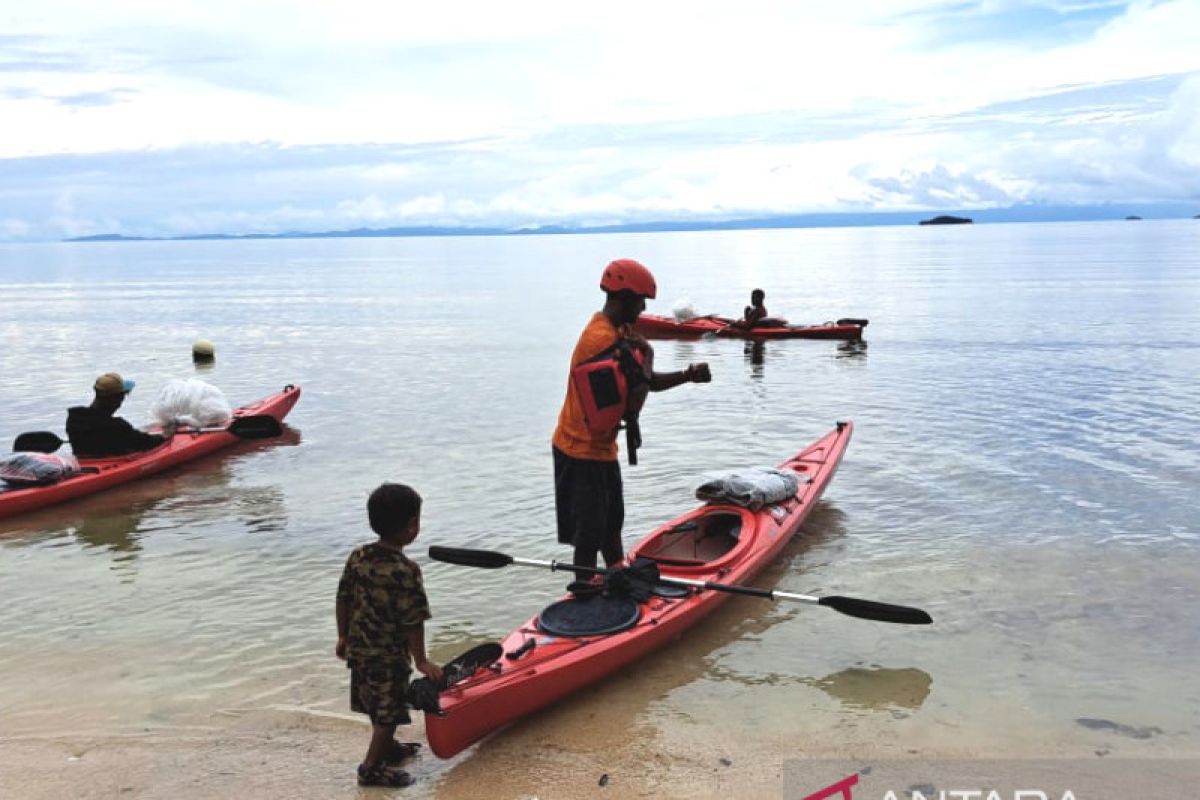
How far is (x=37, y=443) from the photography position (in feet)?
41.8

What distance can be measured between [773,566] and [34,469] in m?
8.27

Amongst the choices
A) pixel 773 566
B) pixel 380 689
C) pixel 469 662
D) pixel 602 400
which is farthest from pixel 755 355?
pixel 380 689

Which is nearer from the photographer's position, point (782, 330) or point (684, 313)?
point (782, 330)

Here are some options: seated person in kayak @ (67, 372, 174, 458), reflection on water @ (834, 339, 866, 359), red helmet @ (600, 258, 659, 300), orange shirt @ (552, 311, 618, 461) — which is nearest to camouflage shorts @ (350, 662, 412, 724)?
orange shirt @ (552, 311, 618, 461)

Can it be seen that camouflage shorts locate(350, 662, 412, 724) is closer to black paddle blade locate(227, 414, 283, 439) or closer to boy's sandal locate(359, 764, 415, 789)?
boy's sandal locate(359, 764, 415, 789)

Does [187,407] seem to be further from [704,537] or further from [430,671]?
[430,671]

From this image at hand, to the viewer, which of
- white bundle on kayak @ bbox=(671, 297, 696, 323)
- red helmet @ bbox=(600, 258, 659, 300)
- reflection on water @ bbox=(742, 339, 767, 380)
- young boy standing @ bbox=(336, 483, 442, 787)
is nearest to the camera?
young boy standing @ bbox=(336, 483, 442, 787)

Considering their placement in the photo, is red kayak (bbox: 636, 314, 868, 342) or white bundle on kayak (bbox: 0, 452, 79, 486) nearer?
white bundle on kayak (bbox: 0, 452, 79, 486)

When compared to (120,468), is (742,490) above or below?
above

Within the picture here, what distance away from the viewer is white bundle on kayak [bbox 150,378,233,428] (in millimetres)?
14125

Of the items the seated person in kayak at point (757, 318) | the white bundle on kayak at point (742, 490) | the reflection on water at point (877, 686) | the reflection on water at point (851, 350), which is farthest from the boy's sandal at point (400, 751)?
the seated person in kayak at point (757, 318)

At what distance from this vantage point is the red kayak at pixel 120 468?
11344 mm

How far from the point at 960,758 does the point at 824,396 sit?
45.5 feet

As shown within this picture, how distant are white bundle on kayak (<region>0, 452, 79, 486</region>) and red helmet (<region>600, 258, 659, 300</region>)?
818 cm
